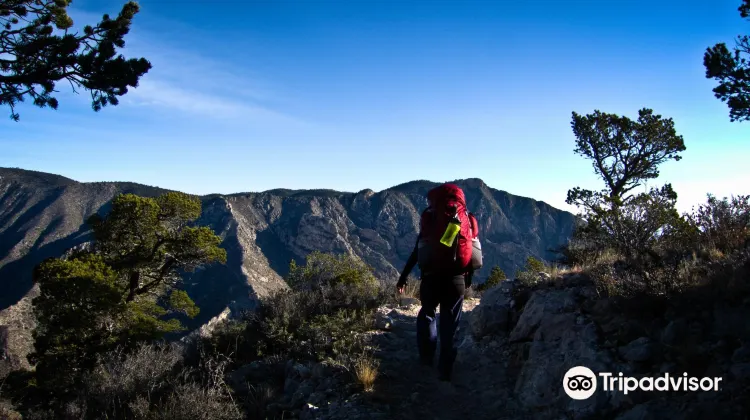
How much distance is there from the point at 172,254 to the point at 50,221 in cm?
9677

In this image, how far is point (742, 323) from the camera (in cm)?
425

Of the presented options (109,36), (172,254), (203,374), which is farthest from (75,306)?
(203,374)

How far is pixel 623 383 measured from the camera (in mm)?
4273

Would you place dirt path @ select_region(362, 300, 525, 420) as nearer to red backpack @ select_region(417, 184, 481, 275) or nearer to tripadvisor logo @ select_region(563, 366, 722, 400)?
tripadvisor logo @ select_region(563, 366, 722, 400)

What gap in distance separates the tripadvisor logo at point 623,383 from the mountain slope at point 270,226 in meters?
60.6

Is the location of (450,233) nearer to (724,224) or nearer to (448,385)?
(448,385)

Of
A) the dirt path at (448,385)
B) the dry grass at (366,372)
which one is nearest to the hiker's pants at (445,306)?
the dirt path at (448,385)

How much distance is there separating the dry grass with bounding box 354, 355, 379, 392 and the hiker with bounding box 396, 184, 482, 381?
0.86m

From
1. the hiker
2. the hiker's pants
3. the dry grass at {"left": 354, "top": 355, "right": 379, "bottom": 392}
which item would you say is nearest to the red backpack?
the hiker

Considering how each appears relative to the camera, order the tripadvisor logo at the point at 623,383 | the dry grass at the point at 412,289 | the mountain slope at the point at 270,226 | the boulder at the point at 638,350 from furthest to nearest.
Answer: the mountain slope at the point at 270,226 < the dry grass at the point at 412,289 < the boulder at the point at 638,350 < the tripadvisor logo at the point at 623,383

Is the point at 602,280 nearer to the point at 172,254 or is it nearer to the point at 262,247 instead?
the point at 172,254

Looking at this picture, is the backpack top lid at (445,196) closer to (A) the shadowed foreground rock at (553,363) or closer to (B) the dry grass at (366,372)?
(A) the shadowed foreground rock at (553,363)

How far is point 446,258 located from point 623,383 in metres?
2.19

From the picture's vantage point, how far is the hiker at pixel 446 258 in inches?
210
